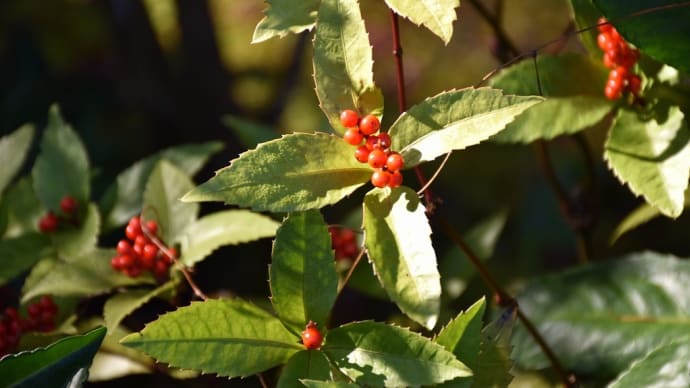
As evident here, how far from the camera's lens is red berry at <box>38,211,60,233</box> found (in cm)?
105

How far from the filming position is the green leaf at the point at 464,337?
72 centimetres

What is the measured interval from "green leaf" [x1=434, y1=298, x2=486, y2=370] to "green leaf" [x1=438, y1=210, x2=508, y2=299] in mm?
508

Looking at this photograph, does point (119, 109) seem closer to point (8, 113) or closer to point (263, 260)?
point (8, 113)

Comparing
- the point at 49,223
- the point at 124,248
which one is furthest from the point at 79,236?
the point at 124,248

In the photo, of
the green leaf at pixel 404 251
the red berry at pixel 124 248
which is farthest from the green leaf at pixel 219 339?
the red berry at pixel 124 248

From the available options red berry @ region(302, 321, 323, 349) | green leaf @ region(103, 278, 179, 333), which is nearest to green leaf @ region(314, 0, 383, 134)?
red berry @ region(302, 321, 323, 349)

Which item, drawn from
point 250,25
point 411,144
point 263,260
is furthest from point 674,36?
point 250,25

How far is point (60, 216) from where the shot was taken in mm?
1069

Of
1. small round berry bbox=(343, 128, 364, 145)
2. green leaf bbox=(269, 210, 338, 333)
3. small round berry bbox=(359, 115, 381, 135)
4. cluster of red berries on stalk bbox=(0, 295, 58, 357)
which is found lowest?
cluster of red berries on stalk bbox=(0, 295, 58, 357)

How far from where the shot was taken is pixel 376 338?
2.39 ft

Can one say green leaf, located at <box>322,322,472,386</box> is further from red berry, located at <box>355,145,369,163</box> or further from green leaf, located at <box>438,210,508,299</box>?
green leaf, located at <box>438,210,508,299</box>

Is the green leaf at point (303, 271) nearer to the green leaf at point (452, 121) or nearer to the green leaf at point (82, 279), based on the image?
the green leaf at point (452, 121)

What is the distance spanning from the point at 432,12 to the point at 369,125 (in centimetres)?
11

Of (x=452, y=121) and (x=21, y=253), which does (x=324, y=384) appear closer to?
(x=452, y=121)
